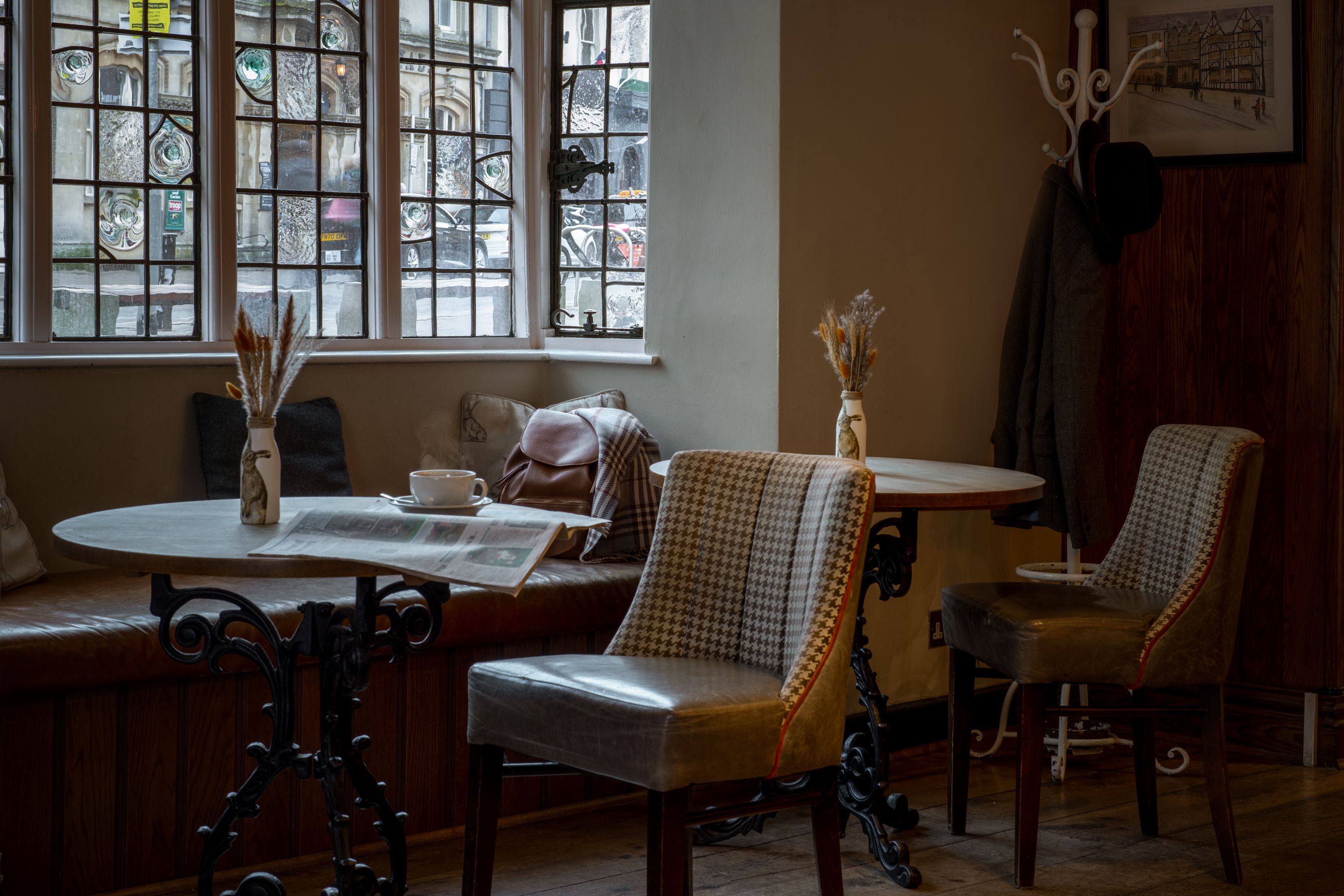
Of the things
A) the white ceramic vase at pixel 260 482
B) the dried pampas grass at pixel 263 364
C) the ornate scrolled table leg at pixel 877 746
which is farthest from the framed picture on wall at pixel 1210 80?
the white ceramic vase at pixel 260 482

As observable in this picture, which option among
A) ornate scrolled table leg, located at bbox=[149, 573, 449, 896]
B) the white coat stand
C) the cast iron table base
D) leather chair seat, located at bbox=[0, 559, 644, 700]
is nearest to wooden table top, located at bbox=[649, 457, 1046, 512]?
the cast iron table base

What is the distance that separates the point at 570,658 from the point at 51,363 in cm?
179

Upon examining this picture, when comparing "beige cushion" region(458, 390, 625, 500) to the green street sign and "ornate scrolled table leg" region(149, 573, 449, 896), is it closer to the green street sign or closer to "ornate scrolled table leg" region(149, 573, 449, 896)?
the green street sign

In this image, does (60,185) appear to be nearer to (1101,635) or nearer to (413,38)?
(413,38)

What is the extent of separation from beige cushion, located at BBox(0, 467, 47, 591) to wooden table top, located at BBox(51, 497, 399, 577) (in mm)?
803

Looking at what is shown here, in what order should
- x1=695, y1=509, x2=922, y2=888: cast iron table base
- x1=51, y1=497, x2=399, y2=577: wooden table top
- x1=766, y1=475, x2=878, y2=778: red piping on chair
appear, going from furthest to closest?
x1=695, y1=509, x2=922, y2=888: cast iron table base → x1=766, y1=475, x2=878, y2=778: red piping on chair → x1=51, y1=497, x2=399, y2=577: wooden table top

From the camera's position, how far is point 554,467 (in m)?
3.54

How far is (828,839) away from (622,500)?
54.8 inches

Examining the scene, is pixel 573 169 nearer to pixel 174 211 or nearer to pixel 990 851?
pixel 174 211

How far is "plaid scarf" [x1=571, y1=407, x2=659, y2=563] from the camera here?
3432 millimetres

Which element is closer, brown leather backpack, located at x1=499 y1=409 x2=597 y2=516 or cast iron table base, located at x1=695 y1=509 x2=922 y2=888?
cast iron table base, located at x1=695 y1=509 x2=922 y2=888

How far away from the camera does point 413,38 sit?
402cm

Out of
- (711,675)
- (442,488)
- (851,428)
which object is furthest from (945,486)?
(442,488)

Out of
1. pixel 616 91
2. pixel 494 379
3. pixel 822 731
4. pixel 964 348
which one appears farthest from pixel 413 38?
pixel 822 731
